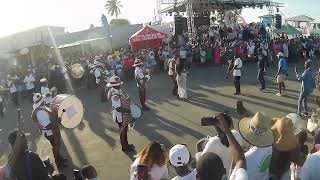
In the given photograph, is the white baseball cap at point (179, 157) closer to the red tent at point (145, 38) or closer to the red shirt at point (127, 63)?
the red shirt at point (127, 63)

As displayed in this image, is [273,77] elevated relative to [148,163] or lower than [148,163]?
lower

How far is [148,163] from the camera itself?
509 centimetres

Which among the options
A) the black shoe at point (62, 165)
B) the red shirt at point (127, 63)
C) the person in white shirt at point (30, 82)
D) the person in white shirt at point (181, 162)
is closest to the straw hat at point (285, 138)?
the person in white shirt at point (181, 162)

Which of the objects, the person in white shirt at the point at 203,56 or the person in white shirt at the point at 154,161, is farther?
the person in white shirt at the point at 203,56

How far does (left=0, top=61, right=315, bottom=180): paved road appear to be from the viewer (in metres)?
10.6

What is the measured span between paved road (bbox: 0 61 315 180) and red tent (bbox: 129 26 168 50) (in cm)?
530

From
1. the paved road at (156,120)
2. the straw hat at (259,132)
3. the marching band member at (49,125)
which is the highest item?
the straw hat at (259,132)

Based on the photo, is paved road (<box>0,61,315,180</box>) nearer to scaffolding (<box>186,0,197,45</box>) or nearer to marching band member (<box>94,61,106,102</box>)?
marching band member (<box>94,61,106,102</box>)

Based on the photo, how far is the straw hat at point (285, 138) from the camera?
4715 millimetres

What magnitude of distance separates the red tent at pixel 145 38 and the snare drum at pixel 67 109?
15543 mm

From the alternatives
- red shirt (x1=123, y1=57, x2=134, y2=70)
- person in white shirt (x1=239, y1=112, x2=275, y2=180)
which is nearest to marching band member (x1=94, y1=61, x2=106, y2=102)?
→ red shirt (x1=123, y1=57, x2=134, y2=70)

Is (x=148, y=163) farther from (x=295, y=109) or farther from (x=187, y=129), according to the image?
(x=295, y=109)

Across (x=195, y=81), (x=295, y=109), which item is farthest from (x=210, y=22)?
(x=295, y=109)

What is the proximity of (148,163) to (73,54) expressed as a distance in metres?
29.8
